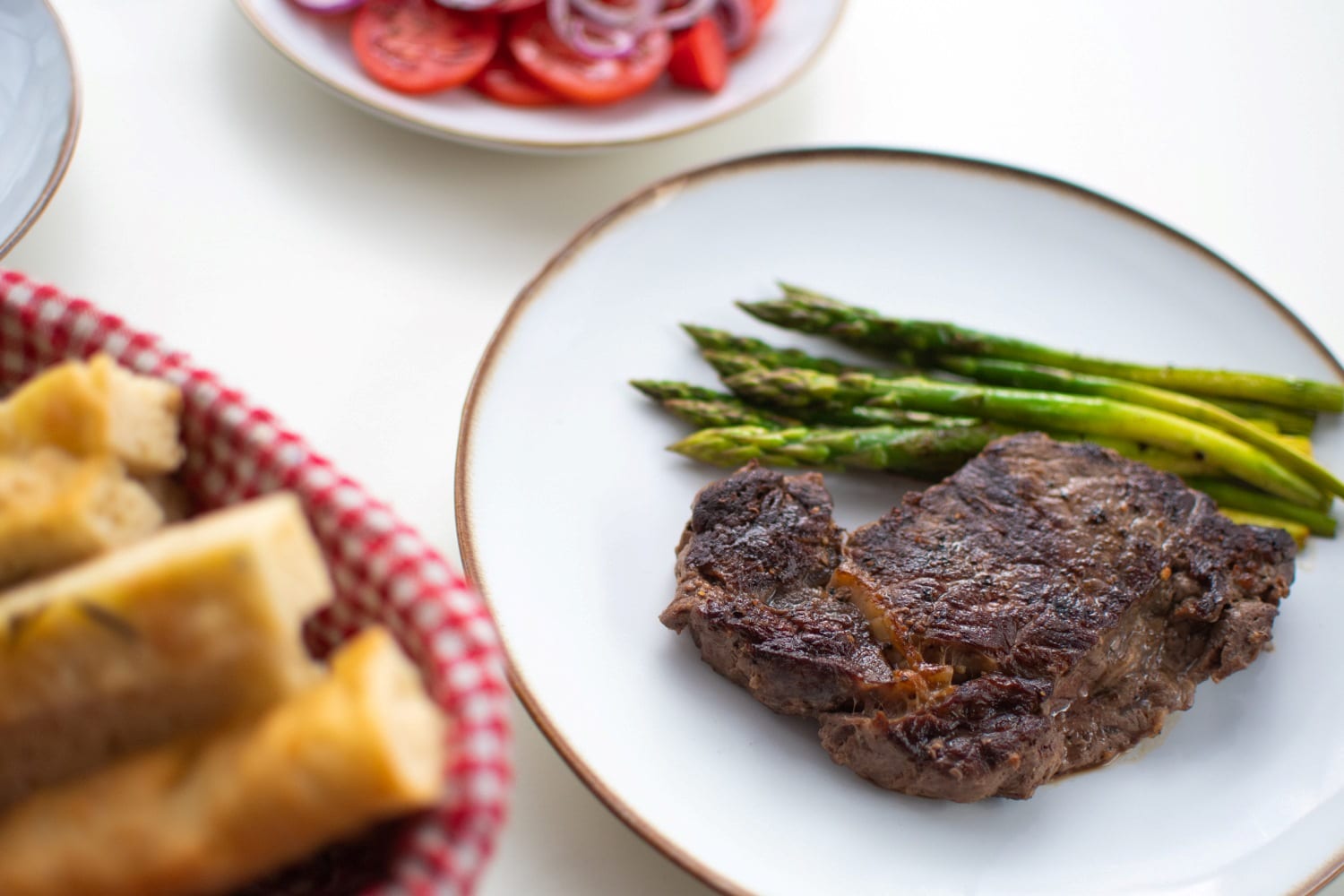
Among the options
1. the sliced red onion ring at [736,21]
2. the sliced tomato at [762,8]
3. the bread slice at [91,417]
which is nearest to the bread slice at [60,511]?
the bread slice at [91,417]

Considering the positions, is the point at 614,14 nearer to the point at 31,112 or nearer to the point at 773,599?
the point at 31,112

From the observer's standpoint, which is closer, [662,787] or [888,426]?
[662,787]

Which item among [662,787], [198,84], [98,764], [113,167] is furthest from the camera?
[198,84]

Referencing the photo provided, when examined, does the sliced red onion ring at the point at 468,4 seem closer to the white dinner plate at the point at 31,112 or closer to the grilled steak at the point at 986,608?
the white dinner plate at the point at 31,112

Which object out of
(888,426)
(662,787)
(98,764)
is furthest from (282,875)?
(888,426)

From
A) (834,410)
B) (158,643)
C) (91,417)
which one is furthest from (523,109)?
(158,643)

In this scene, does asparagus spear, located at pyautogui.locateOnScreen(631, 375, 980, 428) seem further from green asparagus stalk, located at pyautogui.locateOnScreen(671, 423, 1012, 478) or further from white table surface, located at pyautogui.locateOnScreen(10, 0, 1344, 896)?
white table surface, located at pyautogui.locateOnScreen(10, 0, 1344, 896)

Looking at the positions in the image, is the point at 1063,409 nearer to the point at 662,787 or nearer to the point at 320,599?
the point at 662,787
